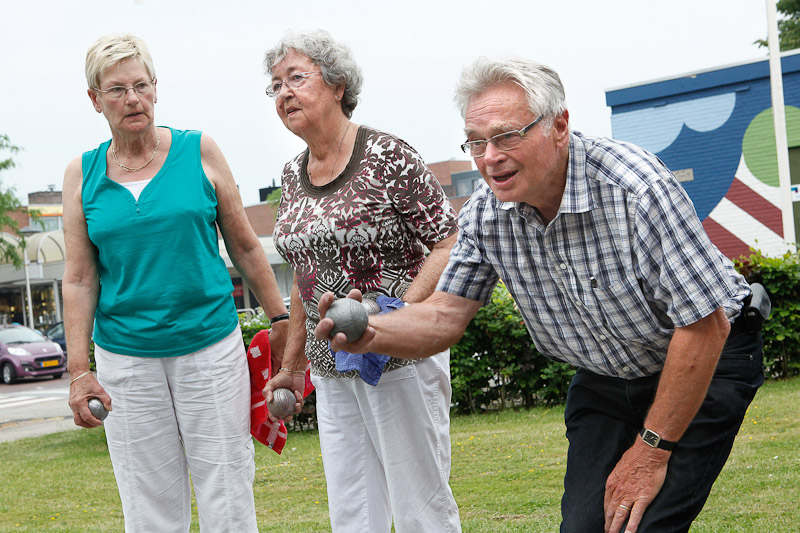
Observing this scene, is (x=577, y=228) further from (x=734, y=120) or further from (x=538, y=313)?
(x=734, y=120)

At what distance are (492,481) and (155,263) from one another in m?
3.84

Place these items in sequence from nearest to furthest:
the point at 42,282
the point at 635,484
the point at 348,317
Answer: the point at 348,317
the point at 635,484
the point at 42,282

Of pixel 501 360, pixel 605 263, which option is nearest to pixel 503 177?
pixel 605 263

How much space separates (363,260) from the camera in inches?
118

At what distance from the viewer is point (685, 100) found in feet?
68.5

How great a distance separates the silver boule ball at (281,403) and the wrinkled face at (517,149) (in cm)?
142

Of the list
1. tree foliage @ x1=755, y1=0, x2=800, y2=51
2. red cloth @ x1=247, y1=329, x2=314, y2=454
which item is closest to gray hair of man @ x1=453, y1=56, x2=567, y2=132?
red cloth @ x1=247, y1=329, x2=314, y2=454

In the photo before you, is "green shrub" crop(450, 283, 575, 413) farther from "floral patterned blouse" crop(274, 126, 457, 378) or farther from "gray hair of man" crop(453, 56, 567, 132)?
"gray hair of man" crop(453, 56, 567, 132)

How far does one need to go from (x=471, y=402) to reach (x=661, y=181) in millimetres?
7532

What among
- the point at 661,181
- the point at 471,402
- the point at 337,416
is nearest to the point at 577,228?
the point at 661,181

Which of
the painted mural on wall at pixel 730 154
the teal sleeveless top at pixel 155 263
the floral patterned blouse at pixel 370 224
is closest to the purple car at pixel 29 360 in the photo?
the painted mural on wall at pixel 730 154

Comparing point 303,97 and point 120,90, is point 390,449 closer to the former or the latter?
point 303,97

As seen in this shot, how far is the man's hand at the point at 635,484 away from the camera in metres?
2.35

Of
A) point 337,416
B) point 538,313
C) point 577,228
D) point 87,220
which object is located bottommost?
point 337,416
